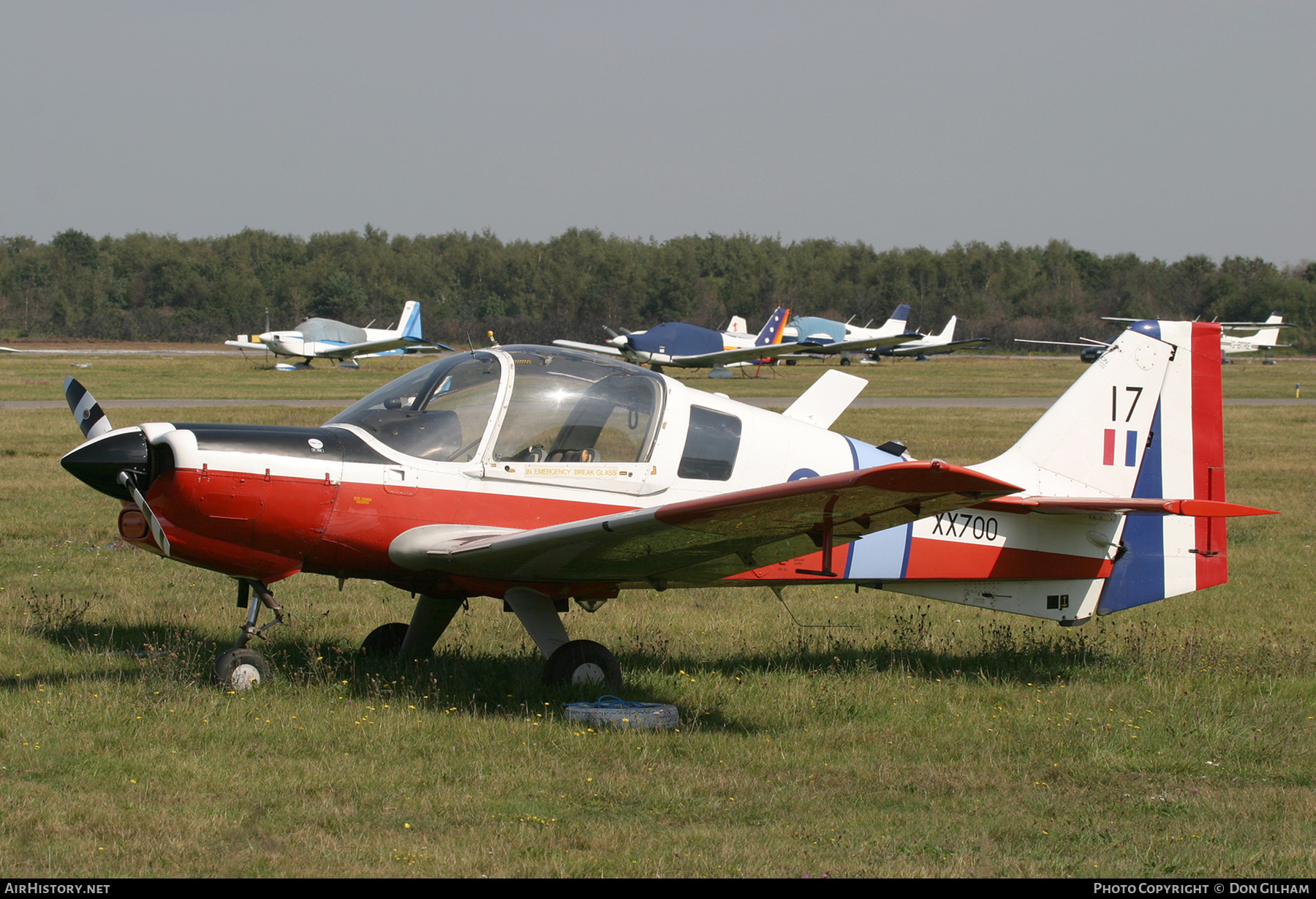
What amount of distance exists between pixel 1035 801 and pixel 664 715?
2032 mm

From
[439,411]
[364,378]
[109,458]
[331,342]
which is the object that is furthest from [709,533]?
[331,342]

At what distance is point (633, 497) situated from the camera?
22.4ft

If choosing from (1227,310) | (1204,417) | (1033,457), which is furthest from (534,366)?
(1227,310)

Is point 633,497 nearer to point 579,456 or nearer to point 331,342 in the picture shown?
point 579,456

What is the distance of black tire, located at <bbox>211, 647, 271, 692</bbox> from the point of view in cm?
657

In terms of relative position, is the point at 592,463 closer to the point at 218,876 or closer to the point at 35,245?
the point at 218,876

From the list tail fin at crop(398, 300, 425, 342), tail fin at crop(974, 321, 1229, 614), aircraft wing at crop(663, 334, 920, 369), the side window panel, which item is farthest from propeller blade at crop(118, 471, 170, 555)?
tail fin at crop(398, 300, 425, 342)

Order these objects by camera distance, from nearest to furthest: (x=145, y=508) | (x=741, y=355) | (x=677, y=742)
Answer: (x=677, y=742)
(x=145, y=508)
(x=741, y=355)

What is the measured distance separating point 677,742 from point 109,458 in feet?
11.4

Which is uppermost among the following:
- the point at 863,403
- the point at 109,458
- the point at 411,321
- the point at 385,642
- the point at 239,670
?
the point at 411,321

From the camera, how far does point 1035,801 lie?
520 centimetres

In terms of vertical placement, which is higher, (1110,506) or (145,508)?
(1110,506)

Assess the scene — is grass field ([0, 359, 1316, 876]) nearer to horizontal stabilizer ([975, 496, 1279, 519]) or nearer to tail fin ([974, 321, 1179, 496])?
horizontal stabilizer ([975, 496, 1279, 519])

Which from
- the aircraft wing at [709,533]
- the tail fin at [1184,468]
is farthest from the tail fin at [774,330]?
the aircraft wing at [709,533]
